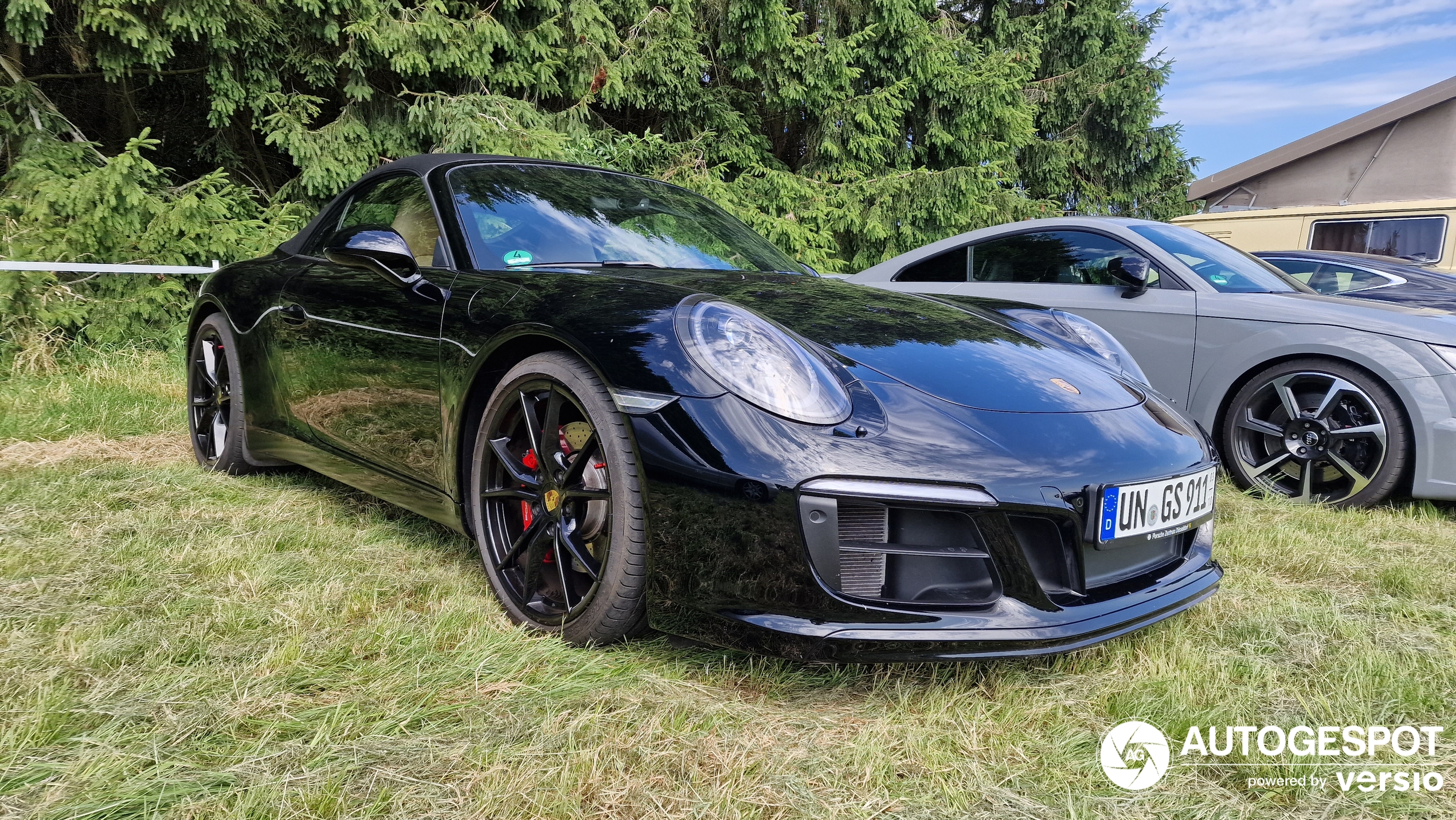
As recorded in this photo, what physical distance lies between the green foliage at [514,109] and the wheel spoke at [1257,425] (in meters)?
5.09

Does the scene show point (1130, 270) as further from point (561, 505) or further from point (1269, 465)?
point (561, 505)

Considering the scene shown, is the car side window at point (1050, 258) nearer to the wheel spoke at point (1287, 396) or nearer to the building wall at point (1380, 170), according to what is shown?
the wheel spoke at point (1287, 396)

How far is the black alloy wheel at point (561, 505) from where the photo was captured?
1.94 m

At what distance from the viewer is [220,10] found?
20.8 ft

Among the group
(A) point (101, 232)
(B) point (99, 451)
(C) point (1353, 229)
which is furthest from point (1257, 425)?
(C) point (1353, 229)

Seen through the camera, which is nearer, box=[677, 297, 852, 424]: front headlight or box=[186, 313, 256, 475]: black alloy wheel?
box=[677, 297, 852, 424]: front headlight

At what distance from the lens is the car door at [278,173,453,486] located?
252cm

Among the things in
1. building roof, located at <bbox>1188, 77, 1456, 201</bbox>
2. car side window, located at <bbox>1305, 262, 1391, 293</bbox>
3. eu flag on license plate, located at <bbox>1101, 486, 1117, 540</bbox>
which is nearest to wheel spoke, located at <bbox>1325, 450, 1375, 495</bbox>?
eu flag on license plate, located at <bbox>1101, 486, 1117, 540</bbox>

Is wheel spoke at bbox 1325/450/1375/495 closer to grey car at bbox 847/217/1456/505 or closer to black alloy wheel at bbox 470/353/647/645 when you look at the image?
grey car at bbox 847/217/1456/505

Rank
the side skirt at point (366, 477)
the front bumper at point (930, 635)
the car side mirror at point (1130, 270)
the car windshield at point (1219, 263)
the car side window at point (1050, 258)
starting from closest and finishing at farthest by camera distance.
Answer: the front bumper at point (930, 635), the side skirt at point (366, 477), the car side mirror at point (1130, 270), the car windshield at point (1219, 263), the car side window at point (1050, 258)

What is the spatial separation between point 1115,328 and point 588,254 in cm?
269

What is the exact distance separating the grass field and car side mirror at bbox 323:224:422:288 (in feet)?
2.69

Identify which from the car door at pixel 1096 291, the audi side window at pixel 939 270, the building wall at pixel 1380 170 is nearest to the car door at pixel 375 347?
the car door at pixel 1096 291

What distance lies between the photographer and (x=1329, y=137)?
14812mm
